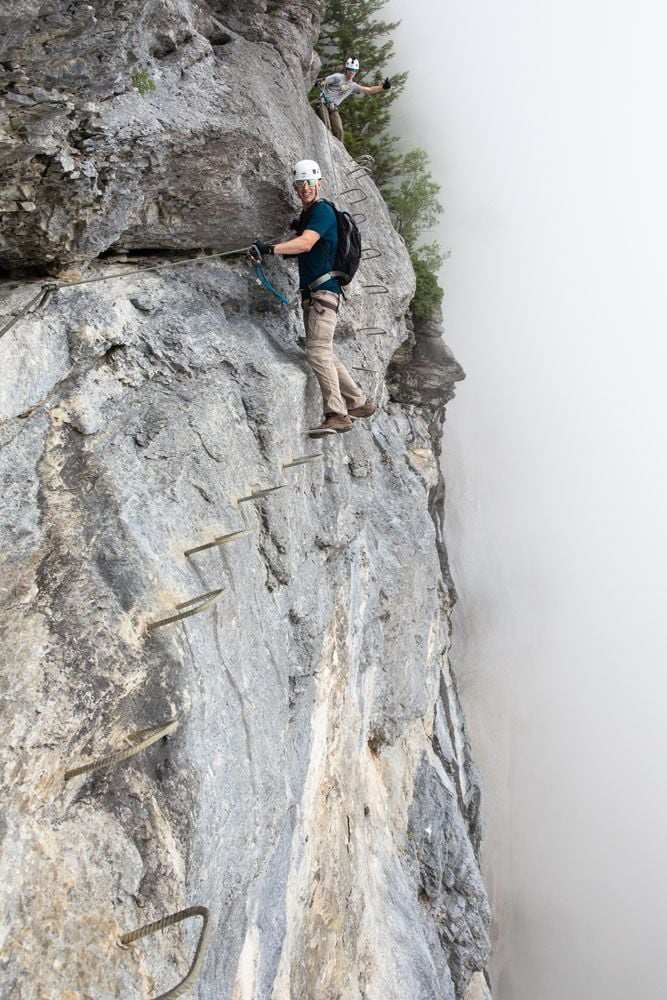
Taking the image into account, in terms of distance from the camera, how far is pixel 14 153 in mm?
5664

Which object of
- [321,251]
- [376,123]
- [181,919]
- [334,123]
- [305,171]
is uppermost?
[376,123]

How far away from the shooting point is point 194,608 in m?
5.60

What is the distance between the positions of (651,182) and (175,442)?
6637cm

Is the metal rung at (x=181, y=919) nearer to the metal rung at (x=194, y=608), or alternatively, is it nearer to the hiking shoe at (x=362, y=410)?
the metal rung at (x=194, y=608)

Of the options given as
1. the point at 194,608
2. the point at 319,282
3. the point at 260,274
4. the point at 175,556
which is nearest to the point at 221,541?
the point at 175,556

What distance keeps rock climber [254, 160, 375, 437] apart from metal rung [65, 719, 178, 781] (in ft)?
15.9

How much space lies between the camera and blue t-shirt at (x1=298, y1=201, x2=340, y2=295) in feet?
25.6

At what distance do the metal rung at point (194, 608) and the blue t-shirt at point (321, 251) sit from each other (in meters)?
4.38

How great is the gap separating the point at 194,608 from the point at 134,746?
4.20 feet

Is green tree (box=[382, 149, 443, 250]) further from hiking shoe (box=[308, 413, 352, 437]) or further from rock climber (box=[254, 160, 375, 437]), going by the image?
hiking shoe (box=[308, 413, 352, 437])

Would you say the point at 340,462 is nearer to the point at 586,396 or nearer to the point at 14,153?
the point at 14,153

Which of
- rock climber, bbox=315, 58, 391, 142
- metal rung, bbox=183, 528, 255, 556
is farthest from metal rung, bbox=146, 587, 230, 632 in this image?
rock climber, bbox=315, 58, 391, 142

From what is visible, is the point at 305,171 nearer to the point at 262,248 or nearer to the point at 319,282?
the point at 262,248

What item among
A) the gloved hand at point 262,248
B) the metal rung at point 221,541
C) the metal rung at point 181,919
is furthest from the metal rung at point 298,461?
the metal rung at point 181,919
